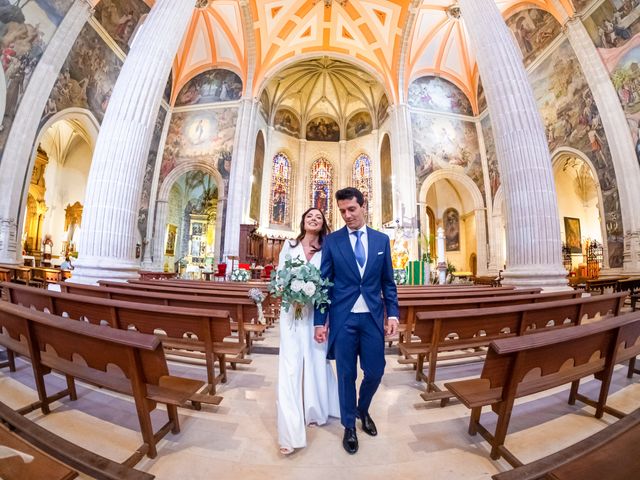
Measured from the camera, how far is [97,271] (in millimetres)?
4867

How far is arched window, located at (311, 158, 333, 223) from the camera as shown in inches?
870

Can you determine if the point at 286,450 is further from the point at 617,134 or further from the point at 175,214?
the point at 175,214

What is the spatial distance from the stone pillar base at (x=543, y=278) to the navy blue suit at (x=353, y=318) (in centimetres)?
467

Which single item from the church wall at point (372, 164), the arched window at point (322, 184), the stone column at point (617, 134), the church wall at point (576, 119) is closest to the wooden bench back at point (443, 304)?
the stone column at point (617, 134)

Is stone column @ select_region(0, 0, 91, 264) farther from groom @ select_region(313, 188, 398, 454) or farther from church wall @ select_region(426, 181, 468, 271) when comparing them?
church wall @ select_region(426, 181, 468, 271)

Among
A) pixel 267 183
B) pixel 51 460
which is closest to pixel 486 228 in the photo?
pixel 267 183

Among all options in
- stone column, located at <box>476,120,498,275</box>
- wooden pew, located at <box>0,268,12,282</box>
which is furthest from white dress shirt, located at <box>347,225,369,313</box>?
stone column, located at <box>476,120,498,275</box>

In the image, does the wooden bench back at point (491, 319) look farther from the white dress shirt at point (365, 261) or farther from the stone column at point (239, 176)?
the stone column at point (239, 176)

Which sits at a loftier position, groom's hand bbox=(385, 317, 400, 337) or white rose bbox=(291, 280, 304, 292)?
white rose bbox=(291, 280, 304, 292)

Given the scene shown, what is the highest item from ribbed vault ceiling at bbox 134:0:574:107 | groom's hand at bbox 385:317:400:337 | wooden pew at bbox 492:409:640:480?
ribbed vault ceiling at bbox 134:0:574:107

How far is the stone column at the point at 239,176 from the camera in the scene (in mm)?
14469

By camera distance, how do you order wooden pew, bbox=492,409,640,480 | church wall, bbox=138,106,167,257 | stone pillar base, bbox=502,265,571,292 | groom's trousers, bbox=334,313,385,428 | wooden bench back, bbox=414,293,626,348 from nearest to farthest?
wooden pew, bbox=492,409,640,480 → groom's trousers, bbox=334,313,385,428 → wooden bench back, bbox=414,293,626,348 → stone pillar base, bbox=502,265,571,292 → church wall, bbox=138,106,167,257

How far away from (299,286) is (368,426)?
110 cm

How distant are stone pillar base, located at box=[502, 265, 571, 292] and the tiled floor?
8.78 feet
